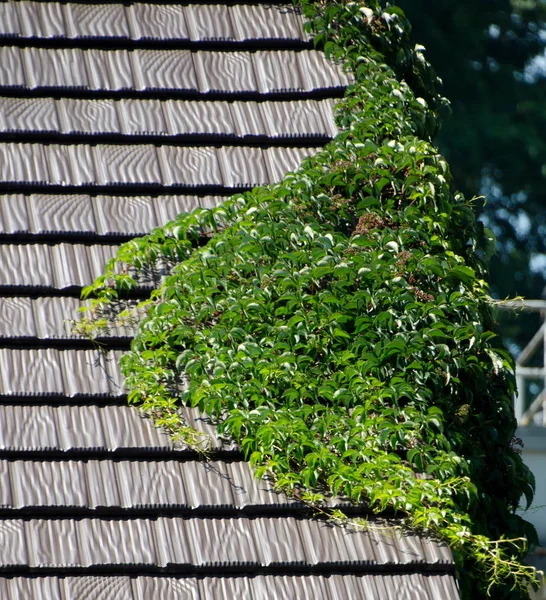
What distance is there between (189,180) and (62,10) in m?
0.97

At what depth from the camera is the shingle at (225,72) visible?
3.67 m

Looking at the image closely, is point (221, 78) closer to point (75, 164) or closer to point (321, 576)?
point (75, 164)

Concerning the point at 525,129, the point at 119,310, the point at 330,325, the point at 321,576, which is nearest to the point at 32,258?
the point at 119,310

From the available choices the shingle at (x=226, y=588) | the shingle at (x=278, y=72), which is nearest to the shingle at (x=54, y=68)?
the shingle at (x=278, y=72)

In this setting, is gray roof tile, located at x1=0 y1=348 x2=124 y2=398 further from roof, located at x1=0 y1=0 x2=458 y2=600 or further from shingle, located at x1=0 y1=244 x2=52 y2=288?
shingle, located at x1=0 y1=244 x2=52 y2=288

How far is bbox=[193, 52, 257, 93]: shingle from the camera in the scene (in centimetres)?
367

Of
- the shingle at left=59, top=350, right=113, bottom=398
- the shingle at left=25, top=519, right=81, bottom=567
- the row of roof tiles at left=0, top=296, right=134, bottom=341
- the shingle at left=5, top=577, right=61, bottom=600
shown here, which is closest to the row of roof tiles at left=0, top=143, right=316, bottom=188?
the row of roof tiles at left=0, top=296, right=134, bottom=341

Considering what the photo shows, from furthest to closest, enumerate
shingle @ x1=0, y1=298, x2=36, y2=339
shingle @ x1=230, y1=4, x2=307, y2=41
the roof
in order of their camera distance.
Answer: shingle @ x1=230, y1=4, x2=307, y2=41
shingle @ x1=0, y1=298, x2=36, y2=339
the roof

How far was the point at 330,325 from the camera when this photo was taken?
10.3 feet

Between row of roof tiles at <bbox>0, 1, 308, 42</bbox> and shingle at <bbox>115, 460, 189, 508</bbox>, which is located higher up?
row of roof tiles at <bbox>0, 1, 308, 42</bbox>

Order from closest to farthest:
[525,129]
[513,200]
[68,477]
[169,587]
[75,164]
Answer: [169,587], [68,477], [75,164], [525,129], [513,200]

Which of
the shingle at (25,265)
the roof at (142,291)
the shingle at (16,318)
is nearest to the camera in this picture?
the roof at (142,291)

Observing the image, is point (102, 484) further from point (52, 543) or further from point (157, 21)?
point (157, 21)

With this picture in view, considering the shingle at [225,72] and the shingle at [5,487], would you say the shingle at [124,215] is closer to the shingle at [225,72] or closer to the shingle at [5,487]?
the shingle at [225,72]
